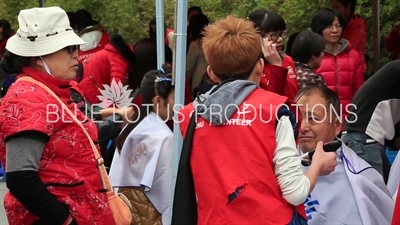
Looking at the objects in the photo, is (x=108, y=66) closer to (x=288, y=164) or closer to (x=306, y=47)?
(x=306, y=47)

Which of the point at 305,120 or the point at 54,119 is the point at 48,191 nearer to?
the point at 54,119

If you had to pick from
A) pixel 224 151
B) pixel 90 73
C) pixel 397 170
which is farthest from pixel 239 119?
pixel 90 73

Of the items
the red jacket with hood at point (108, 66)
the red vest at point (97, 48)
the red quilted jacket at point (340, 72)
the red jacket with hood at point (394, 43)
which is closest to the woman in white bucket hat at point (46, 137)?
the red quilted jacket at point (340, 72)

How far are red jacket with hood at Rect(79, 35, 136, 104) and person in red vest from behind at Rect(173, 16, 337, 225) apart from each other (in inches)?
159

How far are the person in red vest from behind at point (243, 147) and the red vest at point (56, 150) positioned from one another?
1.41ft

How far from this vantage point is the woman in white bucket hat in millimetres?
2693

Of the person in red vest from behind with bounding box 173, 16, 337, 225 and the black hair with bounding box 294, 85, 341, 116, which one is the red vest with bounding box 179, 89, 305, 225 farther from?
the black hair with bounding box 294, 85, 341, 116

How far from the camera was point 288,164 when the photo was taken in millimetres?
2682

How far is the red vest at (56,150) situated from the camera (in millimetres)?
2740

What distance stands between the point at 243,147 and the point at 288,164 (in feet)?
0.59

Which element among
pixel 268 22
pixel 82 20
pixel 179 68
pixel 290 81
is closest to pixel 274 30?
pixel 268 22

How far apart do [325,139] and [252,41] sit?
93cm

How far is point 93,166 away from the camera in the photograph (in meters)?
2.92

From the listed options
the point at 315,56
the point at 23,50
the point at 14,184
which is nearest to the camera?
the point at 14,184
